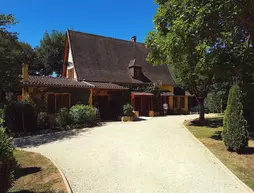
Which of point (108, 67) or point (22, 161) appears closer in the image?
point (22, 161)

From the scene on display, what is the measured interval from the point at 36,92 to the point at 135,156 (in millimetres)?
11336

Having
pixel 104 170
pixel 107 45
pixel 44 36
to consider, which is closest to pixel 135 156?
pixel 104 170

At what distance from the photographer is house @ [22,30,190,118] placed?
1741cm

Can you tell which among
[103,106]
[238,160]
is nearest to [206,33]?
[238,160]

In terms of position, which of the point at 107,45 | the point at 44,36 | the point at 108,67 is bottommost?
the point at 108,67

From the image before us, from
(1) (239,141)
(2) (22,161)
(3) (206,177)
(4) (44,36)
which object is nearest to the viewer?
(3) (206,177)

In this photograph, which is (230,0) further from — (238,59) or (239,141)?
(239,141)

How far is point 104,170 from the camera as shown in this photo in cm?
621

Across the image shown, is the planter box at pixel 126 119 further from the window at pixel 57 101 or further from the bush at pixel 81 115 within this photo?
the window at pixel 57 101

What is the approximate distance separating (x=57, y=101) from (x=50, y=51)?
2108 cm

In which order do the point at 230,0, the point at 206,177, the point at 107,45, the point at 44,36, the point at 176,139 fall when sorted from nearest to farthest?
the point at 206,177
the point at 230,0
the point at 176,139
the point at 107,45
the point at 44,36

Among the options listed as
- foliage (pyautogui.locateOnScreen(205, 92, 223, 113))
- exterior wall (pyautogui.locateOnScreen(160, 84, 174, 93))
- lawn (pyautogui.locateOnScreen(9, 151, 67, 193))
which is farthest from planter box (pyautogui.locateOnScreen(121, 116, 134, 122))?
foliage (pyautogui.locateOnScreen(205, 92, 223, 113))

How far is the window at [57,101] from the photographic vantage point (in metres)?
17.0

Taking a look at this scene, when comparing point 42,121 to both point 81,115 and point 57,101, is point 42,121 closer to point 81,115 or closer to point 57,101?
point 81,115
